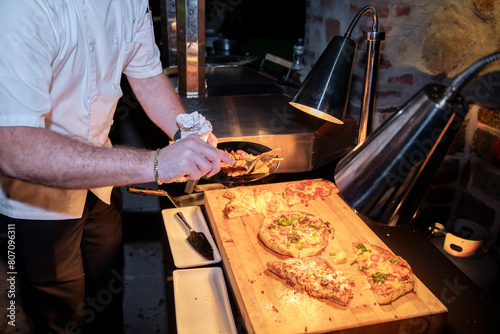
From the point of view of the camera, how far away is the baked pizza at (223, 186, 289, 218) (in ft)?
6.21

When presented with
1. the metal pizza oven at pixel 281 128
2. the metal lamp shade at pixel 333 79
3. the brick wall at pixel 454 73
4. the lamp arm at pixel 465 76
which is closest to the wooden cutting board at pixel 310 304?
the metal lamp shade at pixel 333 79

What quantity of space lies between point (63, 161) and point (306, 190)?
3.83 feet

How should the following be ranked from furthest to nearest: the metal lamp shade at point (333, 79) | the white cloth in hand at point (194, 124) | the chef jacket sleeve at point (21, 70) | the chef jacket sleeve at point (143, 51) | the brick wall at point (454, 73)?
the brick wall at point (454, 73) < the chef jacket sleeve at point (143, 51) < the white cloth in hand at point (194, 124) < the metal lamp shade at point (333, 79) < the chef jacket sleeve at point (21, 70)

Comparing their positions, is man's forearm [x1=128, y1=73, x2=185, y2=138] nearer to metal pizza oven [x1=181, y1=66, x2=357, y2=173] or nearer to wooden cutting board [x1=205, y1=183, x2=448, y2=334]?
metal pizza oven [x1=181, y1=66, x2=357, y2=173]

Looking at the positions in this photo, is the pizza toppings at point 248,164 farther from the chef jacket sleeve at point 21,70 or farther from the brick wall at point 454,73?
the brick wall at point 454,73

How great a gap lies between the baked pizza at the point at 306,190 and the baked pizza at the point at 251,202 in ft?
0.15

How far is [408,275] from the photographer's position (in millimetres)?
1502

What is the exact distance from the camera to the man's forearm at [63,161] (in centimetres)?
129

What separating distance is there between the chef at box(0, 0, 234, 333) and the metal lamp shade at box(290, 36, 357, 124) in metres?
0.46

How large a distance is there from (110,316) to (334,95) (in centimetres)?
171

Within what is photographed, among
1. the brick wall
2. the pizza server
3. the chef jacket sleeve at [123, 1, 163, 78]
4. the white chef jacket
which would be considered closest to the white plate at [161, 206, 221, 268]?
the pizza server

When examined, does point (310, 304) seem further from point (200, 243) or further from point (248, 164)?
point (248, 164)

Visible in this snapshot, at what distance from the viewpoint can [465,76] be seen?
0.87 metres

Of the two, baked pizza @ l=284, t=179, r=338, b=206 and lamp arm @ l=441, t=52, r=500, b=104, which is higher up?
lamp arm @ l=441, t=52, r=500, b=104
